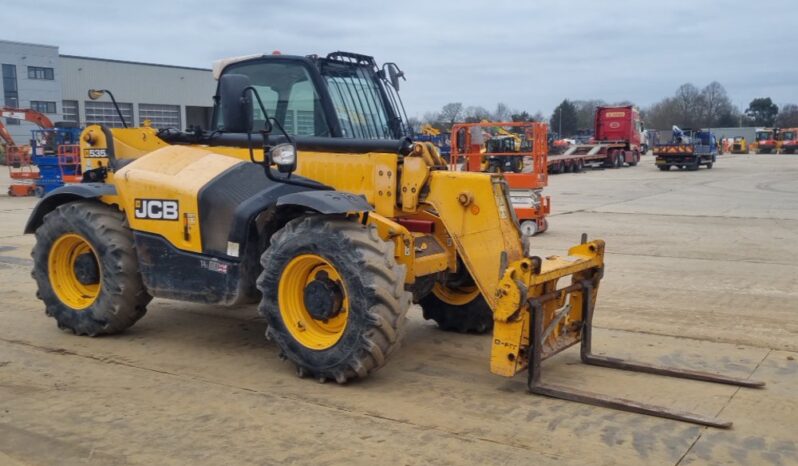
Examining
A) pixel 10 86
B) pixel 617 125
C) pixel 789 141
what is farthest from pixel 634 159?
pixel 10 86

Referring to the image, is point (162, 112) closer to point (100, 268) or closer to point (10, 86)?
point (10, 86)

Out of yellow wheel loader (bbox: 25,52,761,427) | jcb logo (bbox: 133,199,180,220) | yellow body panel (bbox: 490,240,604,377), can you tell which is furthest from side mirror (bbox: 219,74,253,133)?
yellow body panel (bbox: 490,240,604,377)

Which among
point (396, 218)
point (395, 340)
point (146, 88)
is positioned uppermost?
point (146, 88)

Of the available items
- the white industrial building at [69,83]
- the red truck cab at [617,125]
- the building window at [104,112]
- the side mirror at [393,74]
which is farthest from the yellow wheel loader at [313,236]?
the white industrial building at [69,83]

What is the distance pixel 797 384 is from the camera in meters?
5.59

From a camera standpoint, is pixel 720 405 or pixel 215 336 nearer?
pixel 720 405

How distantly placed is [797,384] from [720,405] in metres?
0.90

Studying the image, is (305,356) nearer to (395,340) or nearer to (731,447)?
(395,340)

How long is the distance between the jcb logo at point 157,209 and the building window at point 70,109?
55.7m

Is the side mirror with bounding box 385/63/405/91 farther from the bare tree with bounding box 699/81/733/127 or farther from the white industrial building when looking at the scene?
the bare tree with bounding box 699/81/733/127

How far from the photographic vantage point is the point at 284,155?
571cm

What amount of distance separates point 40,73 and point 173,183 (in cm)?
5650

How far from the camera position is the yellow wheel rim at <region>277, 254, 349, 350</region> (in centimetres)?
550

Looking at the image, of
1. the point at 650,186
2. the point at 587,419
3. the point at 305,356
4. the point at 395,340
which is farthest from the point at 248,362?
the point at 650,186
